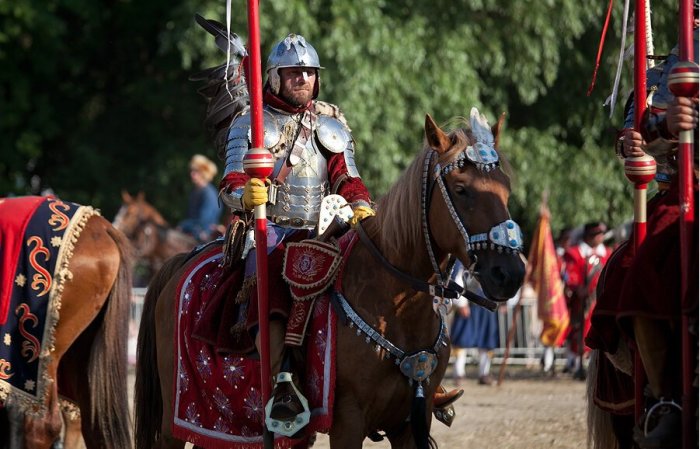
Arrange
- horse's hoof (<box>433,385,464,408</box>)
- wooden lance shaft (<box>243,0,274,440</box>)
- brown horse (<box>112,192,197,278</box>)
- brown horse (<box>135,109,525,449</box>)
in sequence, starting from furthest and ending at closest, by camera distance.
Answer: brown horse (<box>112,192,197,278</box>) < horse's hoof (<box>433,385,464,408</box>) < wooden lance shaft (<box>243,0,274,440</box>) < brown horse (<box>135,109,525,449</box>)

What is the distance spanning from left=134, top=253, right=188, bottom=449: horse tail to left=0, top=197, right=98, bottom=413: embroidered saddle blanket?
0.56 meters

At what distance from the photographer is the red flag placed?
50.6 ft

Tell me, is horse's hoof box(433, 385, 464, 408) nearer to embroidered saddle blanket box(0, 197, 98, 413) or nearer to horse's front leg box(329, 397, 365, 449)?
horse's front leg box(329, 397, 365, 449)

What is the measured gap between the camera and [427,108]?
1730 centimetres

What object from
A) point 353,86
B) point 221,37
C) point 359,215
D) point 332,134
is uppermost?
point 353,86

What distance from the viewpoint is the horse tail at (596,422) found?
6512mm

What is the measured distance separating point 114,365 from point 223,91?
1682 mm

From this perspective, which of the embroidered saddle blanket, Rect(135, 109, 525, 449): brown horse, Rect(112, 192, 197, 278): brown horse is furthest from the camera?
Rect(112, 192, 197, 278): brown horse

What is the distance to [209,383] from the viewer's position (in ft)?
21.5

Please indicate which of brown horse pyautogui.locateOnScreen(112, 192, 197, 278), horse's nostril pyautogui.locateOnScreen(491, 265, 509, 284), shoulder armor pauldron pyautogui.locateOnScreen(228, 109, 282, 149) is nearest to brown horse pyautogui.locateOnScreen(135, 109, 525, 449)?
horse's nostril pyautogui.locateOnScreen(491, 265, 509, 284)

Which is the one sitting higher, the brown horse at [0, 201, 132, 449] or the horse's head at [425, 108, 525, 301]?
the horse's head at [425, 108, 525, 301]

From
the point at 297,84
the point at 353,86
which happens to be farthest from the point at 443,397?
the point at 353,86

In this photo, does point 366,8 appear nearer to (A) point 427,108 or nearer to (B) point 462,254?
(A) point 427,108

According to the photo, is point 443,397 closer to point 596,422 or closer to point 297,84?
point 596,422
